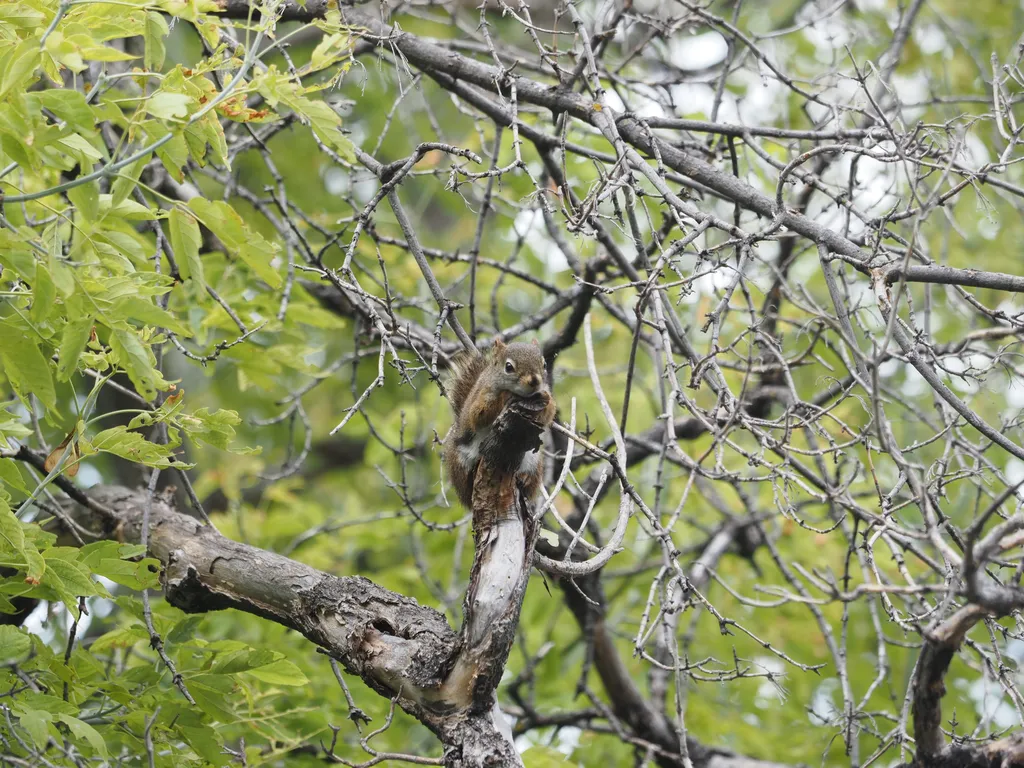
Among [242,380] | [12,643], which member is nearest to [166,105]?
[12,643]

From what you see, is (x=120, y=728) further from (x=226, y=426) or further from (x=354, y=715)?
(x=226, y=426)

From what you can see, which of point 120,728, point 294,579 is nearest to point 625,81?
point 294,579

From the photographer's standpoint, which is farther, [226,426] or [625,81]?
[625,81]

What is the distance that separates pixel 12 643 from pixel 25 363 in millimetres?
843

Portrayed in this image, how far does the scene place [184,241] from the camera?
2.23m

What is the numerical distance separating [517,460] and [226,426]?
0.81 m

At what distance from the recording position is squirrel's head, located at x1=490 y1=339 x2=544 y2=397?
2867mm

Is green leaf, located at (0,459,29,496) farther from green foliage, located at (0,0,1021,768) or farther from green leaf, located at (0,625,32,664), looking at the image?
green leaf, located at (0,625,32,664)

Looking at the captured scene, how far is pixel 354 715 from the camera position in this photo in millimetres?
2617

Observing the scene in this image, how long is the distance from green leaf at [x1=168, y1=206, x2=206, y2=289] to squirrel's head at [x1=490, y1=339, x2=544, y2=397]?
1.02m

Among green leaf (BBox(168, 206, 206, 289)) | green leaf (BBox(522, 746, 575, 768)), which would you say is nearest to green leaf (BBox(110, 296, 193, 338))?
green leaf (BBox(168, 206, 206, 289))

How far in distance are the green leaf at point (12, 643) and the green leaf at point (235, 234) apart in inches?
47.5

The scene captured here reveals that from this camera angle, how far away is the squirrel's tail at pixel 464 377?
333 cm

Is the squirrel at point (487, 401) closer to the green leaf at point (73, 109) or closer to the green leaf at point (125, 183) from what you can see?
the green leaf at point (125, 183)
